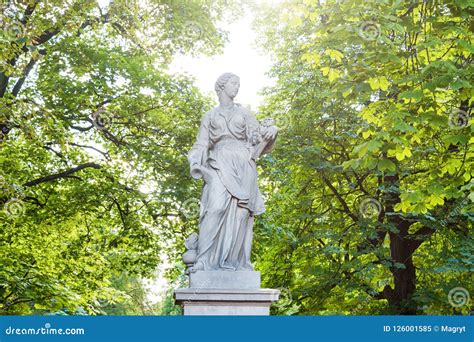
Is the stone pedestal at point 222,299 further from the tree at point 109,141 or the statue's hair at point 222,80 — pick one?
the tree at point 109,141

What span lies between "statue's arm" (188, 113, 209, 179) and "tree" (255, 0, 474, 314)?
7.71ft

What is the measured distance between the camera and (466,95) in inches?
353

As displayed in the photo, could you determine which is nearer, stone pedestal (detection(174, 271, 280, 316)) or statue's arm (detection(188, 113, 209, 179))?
stone pedestal (detection(174, 271, 280, 316))

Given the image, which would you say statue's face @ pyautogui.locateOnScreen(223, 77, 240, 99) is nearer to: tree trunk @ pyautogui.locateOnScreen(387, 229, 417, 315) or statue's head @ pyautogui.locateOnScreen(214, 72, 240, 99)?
statue's head @ pyautogui.locateOnScreen(214, 72, 240, 99)

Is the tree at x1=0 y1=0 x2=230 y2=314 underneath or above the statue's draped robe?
above

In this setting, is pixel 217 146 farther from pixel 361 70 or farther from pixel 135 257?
pixel 135 257

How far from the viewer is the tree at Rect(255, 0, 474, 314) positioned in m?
10.0

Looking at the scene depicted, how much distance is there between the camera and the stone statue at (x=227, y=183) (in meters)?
7.35

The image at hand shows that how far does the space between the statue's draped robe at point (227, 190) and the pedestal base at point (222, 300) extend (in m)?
0.43

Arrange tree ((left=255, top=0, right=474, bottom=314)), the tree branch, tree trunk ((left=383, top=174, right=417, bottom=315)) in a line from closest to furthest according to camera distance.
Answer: tree ((left=255, top=0, right=474, bottom=314))
tree trunk ((left=383, top=174, right=417, bottom=315))
the tree branch

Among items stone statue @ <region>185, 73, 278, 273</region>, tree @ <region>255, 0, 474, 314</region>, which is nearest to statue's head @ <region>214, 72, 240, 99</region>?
stone statue @ <region>185, 73, 278, 273</region>

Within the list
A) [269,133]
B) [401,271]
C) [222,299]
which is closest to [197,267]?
[222,299]

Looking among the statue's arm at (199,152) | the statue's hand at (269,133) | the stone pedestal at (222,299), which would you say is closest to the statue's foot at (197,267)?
the stone pedestal at (222,299)

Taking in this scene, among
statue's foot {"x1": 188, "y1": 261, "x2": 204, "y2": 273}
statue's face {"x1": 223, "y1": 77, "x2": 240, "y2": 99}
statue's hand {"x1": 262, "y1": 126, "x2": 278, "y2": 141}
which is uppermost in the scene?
statue's face {"x1": 223, "y1": 77, "x2": 240, "y2": 99}
